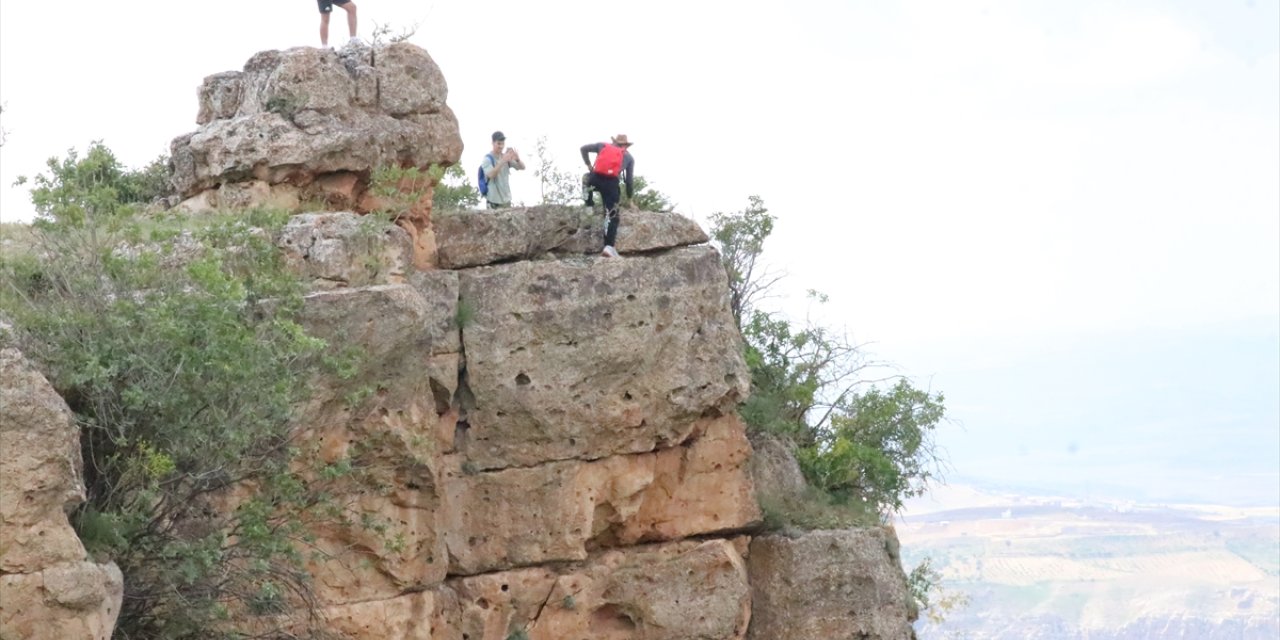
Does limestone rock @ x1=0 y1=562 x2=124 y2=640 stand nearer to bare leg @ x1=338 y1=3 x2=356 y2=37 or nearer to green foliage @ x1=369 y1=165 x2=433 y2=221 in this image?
green foliage @ x1=369 y1=165 x2=433 y2=221

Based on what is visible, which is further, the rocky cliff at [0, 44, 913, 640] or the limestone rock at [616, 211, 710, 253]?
the limestone rock at [616, 211, 710, 253]

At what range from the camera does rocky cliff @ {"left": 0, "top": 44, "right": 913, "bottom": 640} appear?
23922 millimetres

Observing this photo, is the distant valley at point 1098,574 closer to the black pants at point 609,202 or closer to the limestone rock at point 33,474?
the black pants at point 609,202

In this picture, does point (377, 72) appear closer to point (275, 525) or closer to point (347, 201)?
point (347, 201)

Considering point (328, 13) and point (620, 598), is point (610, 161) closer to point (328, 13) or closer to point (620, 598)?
point (328, 13)

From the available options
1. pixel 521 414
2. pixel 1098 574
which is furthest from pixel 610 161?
pixel 1098 574

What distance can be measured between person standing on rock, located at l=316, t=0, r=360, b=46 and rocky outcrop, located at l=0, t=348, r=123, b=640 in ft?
32.6

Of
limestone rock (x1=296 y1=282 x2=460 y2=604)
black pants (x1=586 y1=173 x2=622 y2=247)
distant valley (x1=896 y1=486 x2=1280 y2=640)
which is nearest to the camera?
limestone rock (x1=296 y1=282 x2=460 y2=604)

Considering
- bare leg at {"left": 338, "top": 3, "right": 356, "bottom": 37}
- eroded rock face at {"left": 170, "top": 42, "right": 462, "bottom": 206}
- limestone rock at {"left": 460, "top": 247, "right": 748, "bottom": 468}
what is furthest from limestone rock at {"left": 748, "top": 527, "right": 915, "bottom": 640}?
bare leg at {"left": 338, "top": 3, "right": 356, "bottom": 37}

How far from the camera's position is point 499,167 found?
27.2 m

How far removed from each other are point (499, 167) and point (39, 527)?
475 inches

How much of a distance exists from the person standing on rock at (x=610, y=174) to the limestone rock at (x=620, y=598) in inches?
176

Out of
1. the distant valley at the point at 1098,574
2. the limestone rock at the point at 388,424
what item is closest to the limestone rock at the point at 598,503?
the limestone rock at the point at 388,424

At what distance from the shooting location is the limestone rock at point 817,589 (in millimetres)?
26750
